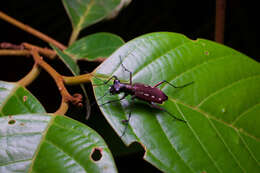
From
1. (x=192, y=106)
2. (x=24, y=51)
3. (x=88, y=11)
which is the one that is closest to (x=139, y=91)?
(x=192, y=106)

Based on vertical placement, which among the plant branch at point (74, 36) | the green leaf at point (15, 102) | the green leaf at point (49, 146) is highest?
the plant branch at point (74, 36)

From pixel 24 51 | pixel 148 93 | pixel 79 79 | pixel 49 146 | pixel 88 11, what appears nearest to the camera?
pixel 49 146

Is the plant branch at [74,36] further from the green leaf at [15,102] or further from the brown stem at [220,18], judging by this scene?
the brown stem at [220,18]

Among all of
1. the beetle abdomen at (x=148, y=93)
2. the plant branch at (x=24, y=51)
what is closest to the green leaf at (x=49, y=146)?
the beetle abdomen at (x=148, y=93)

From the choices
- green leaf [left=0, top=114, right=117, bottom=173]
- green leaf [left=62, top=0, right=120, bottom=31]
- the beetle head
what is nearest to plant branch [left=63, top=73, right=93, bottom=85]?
the beetle head

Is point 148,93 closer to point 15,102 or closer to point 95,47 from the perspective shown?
point 95,47
